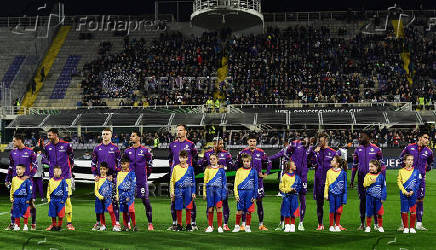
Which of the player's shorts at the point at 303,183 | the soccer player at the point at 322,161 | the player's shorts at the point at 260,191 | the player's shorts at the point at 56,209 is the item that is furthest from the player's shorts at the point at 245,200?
the player's shorts at the point at 56,209

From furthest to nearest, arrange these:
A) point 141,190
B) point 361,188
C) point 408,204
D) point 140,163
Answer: point 361,188, point 140,163, point 141,190, point 408,204

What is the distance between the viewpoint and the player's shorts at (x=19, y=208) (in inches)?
491

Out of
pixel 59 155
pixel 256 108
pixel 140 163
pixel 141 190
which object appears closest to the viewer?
pixel 141 190

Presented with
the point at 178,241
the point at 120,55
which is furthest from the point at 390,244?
the point at 120,55

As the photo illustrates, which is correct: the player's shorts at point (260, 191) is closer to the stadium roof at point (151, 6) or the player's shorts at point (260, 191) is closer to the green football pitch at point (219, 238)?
the green football pitch at point (219, 238)

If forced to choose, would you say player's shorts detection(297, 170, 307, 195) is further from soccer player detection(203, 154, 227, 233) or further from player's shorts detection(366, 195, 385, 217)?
soccer player detection(203, 154, 227, 233)

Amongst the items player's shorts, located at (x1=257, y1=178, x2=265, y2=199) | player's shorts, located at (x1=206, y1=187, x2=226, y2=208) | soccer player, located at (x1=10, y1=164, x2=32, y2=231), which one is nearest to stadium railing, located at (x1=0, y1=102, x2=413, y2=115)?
player's shorts, located at (x1=257, y1=178, x2=265, y2=199)

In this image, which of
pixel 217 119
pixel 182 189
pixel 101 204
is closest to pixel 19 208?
pixel 101 204

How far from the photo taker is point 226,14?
4391 centimetres

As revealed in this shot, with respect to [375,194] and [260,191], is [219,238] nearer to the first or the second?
[260,191]

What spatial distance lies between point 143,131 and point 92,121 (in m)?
3.04

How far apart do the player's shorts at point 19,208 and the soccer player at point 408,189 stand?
7523 millimetres

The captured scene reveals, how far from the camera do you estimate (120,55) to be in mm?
46281

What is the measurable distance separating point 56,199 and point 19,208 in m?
0.79
